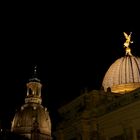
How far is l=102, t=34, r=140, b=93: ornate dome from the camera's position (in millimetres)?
46500

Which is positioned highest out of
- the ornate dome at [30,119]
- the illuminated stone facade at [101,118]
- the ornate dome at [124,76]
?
the ornate dome at [30,119]

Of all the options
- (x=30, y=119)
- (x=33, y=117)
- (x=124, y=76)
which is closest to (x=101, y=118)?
(x=124, y=76)

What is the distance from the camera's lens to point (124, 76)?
47625 millimetres

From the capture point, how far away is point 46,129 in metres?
88.7

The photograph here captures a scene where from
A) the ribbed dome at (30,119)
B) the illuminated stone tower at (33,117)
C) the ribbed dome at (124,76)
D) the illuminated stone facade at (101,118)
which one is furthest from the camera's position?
the ribbed dome at (30,119)

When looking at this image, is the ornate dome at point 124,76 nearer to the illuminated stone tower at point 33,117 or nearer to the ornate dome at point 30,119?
the illuminated stone tower at point 33,117

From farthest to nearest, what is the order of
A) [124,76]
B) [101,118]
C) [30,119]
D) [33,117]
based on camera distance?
[30,119] → [33,117] → [124,76] → [101,118]

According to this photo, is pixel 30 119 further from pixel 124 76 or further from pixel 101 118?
pixel 101 118

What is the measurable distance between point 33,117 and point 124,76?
42.3m

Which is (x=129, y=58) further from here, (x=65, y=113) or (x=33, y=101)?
(x=33, y=101)

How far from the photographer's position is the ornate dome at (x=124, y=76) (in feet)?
153

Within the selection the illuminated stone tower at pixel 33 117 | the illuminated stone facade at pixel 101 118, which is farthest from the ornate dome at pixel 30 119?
the illuminated stone facade at pixel 101 118

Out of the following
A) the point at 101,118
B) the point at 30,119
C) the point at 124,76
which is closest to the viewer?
the point at 101,118

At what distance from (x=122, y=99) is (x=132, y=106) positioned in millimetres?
1956
